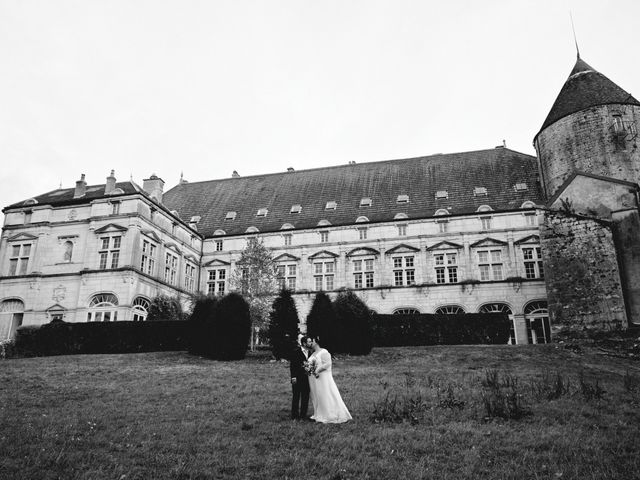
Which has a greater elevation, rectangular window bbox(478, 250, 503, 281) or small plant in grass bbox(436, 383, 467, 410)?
rectangular window bbox(478, 250, 503, 281)

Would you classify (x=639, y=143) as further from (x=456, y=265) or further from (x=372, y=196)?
(x=372, y=196)

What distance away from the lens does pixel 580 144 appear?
26.2 metres

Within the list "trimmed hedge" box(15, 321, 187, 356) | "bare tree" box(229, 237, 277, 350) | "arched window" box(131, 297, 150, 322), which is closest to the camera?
"trimmed hedge" box(15, 321, 187, 356)

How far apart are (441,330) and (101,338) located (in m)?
15.6

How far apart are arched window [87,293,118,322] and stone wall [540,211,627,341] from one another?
22196 mm

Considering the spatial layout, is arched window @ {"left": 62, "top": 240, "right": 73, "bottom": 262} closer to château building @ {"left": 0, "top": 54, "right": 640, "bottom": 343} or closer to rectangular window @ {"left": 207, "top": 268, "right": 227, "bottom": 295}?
château building @ {"left": 0, "top": 54, "right": 640, "bottom": 343}

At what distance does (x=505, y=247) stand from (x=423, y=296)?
20.3 ft

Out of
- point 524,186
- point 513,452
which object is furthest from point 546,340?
point 513,452

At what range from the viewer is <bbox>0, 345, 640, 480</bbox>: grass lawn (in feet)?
18.9

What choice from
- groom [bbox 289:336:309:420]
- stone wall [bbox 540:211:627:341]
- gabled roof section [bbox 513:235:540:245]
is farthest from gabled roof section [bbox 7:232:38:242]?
gabled roof section [bbox 513:235:540:245]

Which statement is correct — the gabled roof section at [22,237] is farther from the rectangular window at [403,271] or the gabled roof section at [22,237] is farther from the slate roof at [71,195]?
the rectangular window at [403,271]

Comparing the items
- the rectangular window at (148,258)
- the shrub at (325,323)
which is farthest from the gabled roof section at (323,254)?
the shrub at (325,323)

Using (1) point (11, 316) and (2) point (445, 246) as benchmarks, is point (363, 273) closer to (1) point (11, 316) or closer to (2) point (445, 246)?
(2) point (445, 246)

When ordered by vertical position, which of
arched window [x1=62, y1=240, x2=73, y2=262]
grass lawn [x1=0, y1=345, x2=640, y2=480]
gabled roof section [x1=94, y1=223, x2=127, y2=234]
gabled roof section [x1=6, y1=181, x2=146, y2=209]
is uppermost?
gabled roof section [x1=6, y1=181, x2=146, y2=209]
